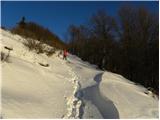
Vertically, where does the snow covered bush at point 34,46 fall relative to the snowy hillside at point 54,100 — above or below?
above

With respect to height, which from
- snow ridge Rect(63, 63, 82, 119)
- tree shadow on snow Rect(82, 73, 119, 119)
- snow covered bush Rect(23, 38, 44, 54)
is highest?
snow covered bush Rect(23, 38, 44, 54)

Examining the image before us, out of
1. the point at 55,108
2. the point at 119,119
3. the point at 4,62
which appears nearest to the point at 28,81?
the point at 4,62

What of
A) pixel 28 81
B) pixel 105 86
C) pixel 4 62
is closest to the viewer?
pixel 28 81

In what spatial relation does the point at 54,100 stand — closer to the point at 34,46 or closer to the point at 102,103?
the point at 102,103

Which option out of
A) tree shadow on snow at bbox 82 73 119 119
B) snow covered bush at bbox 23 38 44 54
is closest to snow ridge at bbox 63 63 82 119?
tree shadow on snow at bbox 82 73 119 119

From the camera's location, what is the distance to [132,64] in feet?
110

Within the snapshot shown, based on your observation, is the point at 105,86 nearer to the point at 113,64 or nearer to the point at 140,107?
the point at 140,107

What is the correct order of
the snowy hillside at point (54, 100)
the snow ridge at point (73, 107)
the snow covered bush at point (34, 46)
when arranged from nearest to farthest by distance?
the snowy hillside at point (54, 100), the snow ridge at point (73, 107), the snow covered bush at point (34, 46)

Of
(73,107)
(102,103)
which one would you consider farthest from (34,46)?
(73,107)

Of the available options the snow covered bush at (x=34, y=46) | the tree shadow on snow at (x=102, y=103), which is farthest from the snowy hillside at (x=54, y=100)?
the snow covered bush at (x=34, y=46)

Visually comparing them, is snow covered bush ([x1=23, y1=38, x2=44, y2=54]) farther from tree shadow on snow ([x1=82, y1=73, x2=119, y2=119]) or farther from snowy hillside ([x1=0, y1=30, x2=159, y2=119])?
tree shadow on snow ([x1=82, y1=73, x2=119, y2=119])

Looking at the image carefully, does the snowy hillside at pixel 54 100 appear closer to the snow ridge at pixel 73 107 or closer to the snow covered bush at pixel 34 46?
the snow ridge at pixel 73 107

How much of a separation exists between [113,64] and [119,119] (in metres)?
28.1

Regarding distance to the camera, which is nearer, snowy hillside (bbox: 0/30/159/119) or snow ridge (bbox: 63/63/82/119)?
snowy hillside (bbox: 0/30/159/119)
